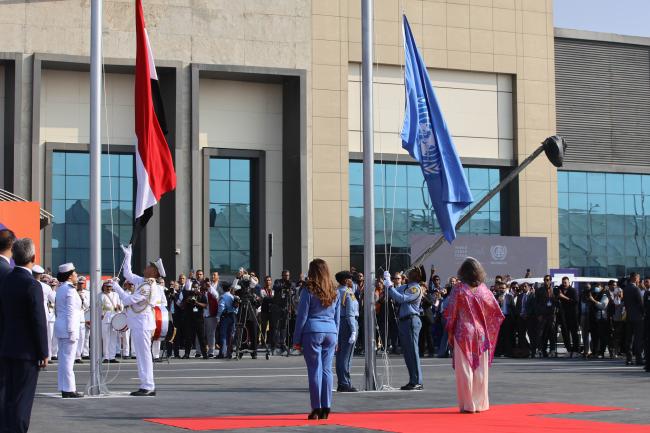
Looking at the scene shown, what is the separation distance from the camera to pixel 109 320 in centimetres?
2833

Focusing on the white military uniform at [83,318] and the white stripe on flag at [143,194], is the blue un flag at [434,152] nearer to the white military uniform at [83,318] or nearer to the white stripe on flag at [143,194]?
the white stripe on flag at [143,194]

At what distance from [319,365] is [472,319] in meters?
2.21

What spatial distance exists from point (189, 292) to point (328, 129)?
17752mm

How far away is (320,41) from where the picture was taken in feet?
152

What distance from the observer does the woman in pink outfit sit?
48.7 ft

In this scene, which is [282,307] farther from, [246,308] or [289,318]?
[246,308]

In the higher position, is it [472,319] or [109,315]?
[472,319]

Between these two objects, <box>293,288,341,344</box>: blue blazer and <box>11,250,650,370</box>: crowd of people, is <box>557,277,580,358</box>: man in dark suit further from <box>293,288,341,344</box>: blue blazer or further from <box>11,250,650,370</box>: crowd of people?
<box>293,288,341,344</box>: blue blazer

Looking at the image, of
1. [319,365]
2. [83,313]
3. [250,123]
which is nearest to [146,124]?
[319,365]

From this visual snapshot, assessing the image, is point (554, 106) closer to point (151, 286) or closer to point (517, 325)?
point (517, 325)

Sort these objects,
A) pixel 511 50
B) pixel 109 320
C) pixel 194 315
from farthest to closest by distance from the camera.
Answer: pixel 511 50, pixel 194 315, pixel 109 320

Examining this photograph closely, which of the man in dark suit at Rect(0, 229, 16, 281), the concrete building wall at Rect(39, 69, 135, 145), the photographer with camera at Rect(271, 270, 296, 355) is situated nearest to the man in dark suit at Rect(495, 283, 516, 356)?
the photographer with camera at Rect(271, 270, 296, 355)

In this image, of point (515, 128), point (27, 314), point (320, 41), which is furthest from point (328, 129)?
point (27, 314)

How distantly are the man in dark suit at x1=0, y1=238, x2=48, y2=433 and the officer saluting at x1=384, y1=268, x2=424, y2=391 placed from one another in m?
8.42
